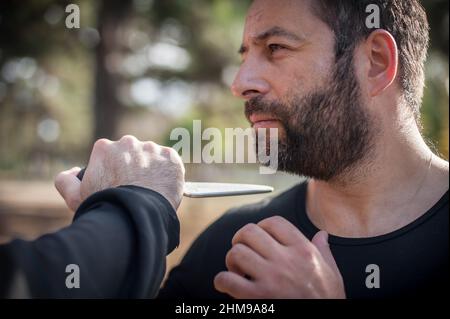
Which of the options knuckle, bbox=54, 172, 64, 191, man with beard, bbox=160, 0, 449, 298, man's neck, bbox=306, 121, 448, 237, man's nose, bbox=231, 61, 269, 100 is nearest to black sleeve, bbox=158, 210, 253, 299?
man with beard, bbox=160, 0, 449, 298

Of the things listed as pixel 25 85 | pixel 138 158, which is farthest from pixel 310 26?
pixel 25 85

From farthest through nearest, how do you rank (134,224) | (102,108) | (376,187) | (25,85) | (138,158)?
1. (25,85)
2. (102,108)
3. (376,187)
4. (138,158)
5. (134,224)

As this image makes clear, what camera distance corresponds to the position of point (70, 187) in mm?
925

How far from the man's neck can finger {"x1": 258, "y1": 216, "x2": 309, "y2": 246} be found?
31 cm

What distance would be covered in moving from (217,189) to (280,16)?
429 mm

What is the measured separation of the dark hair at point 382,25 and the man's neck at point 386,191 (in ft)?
0.43

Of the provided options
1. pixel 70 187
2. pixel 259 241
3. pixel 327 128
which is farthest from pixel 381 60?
pixel 70 187

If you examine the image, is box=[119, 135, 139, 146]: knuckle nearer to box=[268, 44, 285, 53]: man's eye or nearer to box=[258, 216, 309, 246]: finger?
box=[258, 216, 309, 246]: finger

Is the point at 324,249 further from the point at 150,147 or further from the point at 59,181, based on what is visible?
the point at 59,181

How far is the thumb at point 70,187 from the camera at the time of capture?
36.2 inches

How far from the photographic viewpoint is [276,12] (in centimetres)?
114

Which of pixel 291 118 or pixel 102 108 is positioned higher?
pixel 102 108
